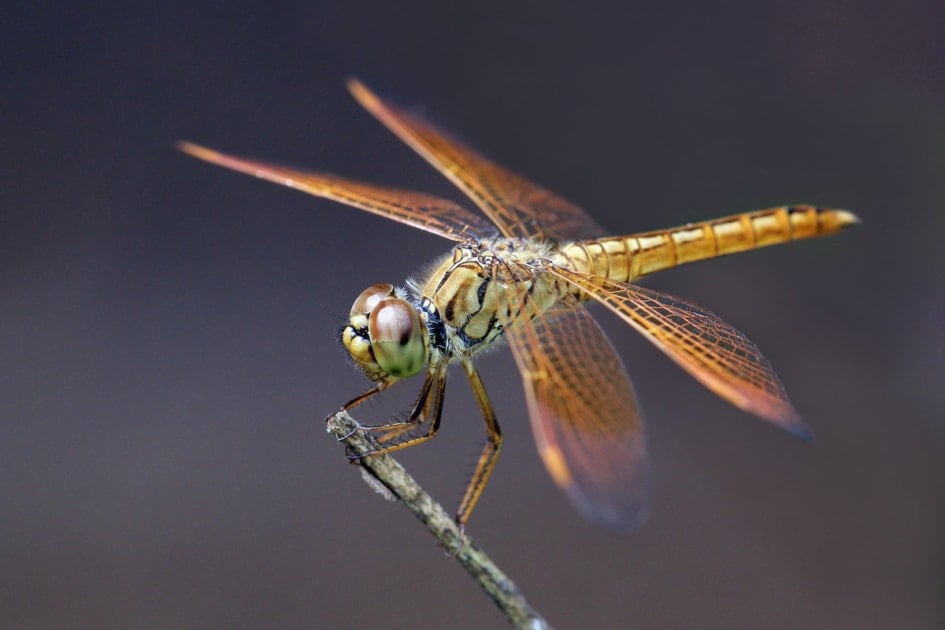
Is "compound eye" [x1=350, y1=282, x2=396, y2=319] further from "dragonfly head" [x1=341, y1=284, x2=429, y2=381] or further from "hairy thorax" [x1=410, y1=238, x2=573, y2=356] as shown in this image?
"hairy thorax" [x1=410, y1=238, x2=573, y2=356]

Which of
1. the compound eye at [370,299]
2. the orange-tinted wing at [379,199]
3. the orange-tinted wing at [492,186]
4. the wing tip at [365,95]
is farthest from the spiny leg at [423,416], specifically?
the wing tip at [365,95]

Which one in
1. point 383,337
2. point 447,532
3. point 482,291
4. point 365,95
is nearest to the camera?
point 447,532

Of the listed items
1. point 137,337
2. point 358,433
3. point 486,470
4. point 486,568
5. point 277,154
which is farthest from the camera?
point 277,154

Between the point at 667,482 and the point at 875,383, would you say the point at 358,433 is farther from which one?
the point at 875,383

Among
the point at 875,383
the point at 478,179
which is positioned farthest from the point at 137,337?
the point at 875,383

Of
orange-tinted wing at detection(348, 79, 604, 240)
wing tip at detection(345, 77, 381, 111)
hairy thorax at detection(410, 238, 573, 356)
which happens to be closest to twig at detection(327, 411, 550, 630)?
hairy thorax at detection(410, 238, 573, 356)

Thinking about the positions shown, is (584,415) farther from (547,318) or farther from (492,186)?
(492,186)

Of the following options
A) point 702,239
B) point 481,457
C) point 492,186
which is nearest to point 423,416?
point 481,457
